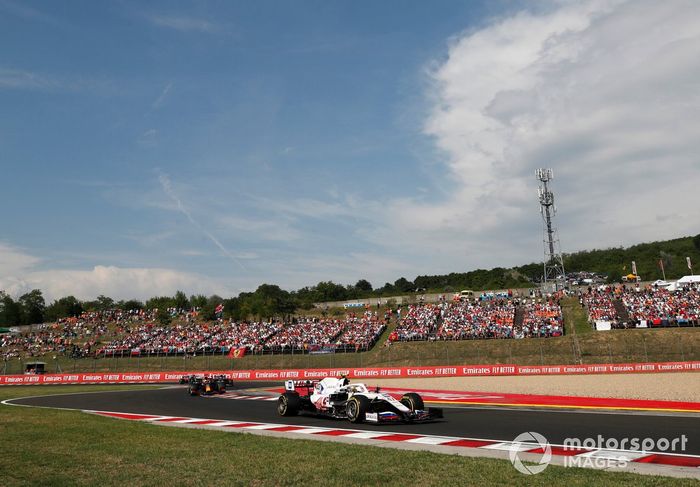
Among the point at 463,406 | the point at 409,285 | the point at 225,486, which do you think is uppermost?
the point at 409,285

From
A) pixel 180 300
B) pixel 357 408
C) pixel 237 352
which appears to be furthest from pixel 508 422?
pixel 180 300

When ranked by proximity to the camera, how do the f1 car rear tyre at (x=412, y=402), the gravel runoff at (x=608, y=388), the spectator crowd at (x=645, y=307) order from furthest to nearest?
the spectator crowd at (x=645, y=307), the gravel runoff at (x=608, y=388), the f1 car rear tyre at (x=412, y=402)

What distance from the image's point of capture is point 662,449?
9500 mm

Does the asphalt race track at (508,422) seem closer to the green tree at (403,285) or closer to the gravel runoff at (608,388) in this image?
the gravel runoff at (608,388)

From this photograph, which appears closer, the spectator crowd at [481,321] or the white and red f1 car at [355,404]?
the white and red f1 car at [355,404]

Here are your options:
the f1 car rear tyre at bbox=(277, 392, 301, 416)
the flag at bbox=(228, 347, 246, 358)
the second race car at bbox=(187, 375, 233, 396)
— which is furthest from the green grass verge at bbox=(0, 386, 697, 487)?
the flag at bbox=(228, 347, 246, 358)

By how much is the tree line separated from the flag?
21.1 meters

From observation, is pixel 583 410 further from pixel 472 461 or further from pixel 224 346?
pixel 224 346

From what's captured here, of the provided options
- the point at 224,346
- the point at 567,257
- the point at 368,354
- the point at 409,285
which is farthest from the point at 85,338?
the point at 567,257

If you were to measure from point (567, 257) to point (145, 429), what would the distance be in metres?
129

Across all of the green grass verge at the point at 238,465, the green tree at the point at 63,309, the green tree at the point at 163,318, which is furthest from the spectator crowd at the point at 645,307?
the green tree at the point at 63,309

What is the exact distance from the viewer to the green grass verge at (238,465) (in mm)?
6957

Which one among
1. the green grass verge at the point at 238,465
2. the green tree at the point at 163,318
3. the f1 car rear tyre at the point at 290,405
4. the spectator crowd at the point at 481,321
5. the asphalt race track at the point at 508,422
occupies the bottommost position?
the asphalt race track at the point at 508,422

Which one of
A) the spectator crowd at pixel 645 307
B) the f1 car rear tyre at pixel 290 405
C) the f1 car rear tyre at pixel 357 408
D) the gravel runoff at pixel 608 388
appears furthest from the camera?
the spectator crowd at pixel 645 307
